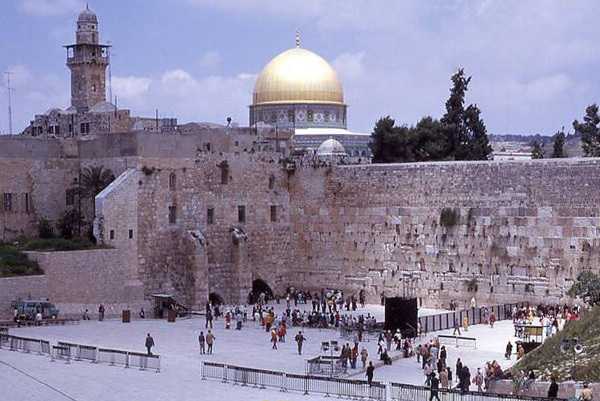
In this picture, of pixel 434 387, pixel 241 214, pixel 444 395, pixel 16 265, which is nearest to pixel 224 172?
pixel 241 214

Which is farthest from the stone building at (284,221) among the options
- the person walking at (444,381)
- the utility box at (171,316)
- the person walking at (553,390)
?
the person walking at (553,390)

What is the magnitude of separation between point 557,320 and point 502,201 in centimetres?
561

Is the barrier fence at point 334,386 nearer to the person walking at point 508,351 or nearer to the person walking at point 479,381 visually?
the person walking at point 479,381

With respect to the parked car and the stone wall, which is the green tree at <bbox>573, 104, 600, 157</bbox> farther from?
the parked car

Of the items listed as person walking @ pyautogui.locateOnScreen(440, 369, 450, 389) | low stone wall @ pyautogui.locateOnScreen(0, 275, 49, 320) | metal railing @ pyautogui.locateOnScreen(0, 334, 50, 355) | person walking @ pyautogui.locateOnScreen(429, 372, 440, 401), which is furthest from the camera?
low stone wall @ pyautogui.locateOnScreen(0, 275, 49, 320)

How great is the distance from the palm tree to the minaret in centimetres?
1405

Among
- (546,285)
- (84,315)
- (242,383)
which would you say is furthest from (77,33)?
(242,383)

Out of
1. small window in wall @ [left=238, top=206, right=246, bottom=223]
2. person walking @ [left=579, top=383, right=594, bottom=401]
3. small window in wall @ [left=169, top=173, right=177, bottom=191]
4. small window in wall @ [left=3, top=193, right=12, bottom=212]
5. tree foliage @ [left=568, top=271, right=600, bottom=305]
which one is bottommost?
person walking @ [left=579, top=383, right=594, bottom=401]

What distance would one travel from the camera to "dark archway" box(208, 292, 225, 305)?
4221 centimetres

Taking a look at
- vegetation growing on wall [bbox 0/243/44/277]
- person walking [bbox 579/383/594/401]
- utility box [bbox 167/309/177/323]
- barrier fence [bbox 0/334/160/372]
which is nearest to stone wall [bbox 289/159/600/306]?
utility box [bbox 167/309/177/323]

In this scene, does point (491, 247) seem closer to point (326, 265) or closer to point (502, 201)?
point (502, 201)

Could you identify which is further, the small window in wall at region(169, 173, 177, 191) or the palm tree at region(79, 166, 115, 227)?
the palm tree at region(79, 166, 115, 227)

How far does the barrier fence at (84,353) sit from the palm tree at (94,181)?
12046 mm

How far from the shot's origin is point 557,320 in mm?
34375
